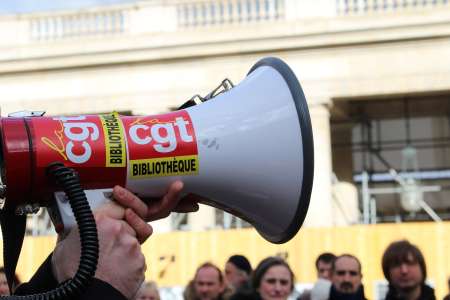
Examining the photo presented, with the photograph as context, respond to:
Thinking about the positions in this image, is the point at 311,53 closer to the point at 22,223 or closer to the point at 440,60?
the point at 440,60

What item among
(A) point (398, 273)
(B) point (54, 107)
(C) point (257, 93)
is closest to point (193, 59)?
(B) point (54, 107)

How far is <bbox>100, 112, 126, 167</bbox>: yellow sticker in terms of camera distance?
2.03 metres

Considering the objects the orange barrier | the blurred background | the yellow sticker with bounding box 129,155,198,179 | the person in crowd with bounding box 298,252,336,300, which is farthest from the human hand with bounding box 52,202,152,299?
the blurred background

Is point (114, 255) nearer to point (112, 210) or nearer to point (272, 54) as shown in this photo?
point (112, 210)

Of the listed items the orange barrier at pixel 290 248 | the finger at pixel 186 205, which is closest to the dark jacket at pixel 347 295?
the finger at pixel 186 205

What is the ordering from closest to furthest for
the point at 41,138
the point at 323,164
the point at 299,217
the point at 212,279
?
1. the point at 41,138
2. the point at 299,217
3. the point at 212,279
4. the point at 323,164

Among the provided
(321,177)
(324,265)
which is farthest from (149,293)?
(321,177)

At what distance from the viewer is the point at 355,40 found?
17.1 metres

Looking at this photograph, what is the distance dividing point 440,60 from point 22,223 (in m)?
15.6

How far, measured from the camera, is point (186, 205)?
88.0 inches

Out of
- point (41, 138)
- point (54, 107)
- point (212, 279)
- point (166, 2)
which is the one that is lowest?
point (212, 279)

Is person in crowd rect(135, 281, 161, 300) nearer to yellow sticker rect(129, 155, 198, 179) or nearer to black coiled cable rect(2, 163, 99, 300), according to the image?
yellow sticker rect(129, 155, 198, 179)

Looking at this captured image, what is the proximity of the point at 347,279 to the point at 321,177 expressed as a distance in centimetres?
1043

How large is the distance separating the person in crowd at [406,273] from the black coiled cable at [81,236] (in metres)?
3.69
